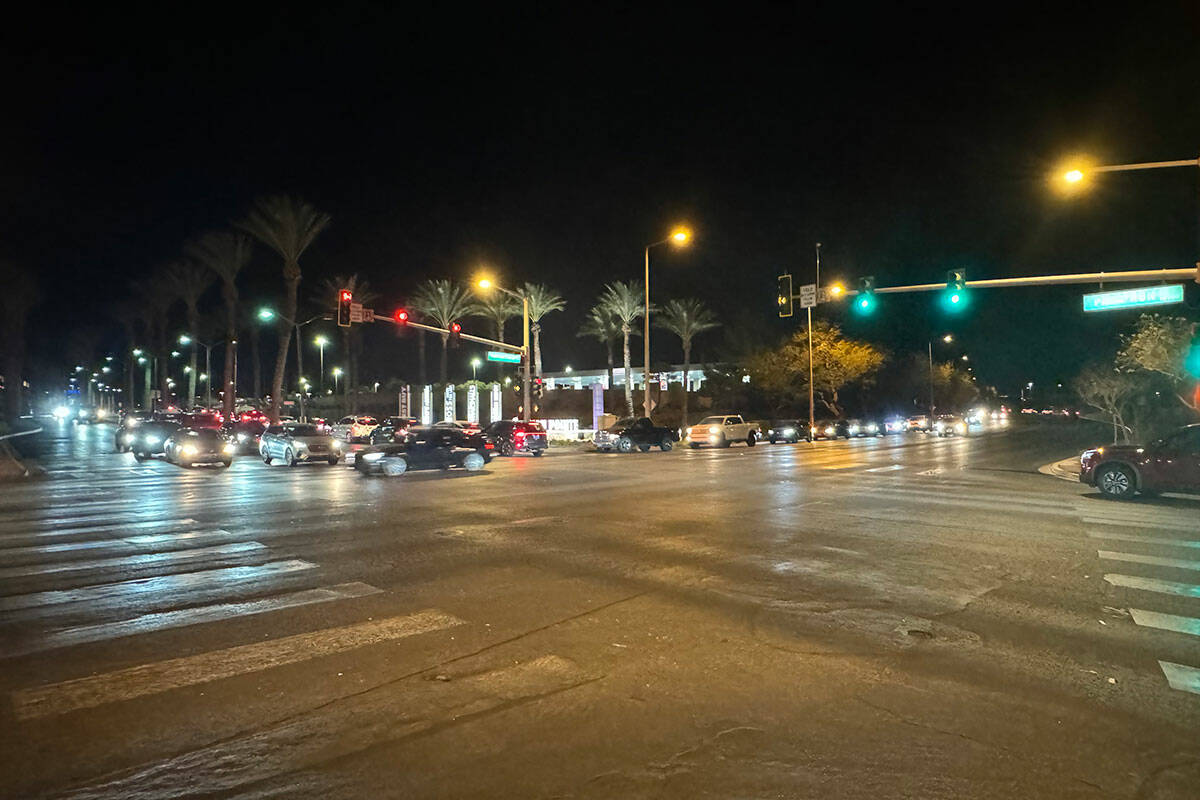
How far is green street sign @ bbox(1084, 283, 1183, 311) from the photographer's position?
942 inches

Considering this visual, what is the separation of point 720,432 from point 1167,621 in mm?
38019

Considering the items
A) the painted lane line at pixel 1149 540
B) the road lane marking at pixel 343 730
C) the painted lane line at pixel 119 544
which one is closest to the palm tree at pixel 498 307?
the painted lane line at pixel 119 544

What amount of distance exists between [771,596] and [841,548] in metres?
3.36

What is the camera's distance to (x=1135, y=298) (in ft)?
81.1

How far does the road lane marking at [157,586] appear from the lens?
8.75 m

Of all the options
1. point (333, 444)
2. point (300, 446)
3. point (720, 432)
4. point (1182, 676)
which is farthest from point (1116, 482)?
point (720, 432)

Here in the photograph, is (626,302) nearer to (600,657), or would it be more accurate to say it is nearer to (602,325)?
(602,325)

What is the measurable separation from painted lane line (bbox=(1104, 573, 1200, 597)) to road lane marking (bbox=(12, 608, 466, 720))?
7543 millimetres

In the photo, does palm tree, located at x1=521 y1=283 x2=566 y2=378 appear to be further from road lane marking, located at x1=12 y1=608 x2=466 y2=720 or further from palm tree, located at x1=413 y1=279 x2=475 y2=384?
road lane marking, located at x1=12 y1=608 x2=466 y2=720

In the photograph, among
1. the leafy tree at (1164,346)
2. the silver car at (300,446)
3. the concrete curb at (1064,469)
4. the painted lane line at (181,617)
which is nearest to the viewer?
the painted lane line at (181,617)

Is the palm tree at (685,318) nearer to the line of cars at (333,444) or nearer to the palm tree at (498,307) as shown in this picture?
the palm tree at (498,307)

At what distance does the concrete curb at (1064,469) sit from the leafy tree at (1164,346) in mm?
3955

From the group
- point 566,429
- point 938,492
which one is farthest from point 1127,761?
point 566,429

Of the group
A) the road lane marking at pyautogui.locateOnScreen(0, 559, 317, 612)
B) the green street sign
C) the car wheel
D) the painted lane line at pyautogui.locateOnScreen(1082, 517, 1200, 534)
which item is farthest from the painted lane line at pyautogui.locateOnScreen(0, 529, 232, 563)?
the green street sign
